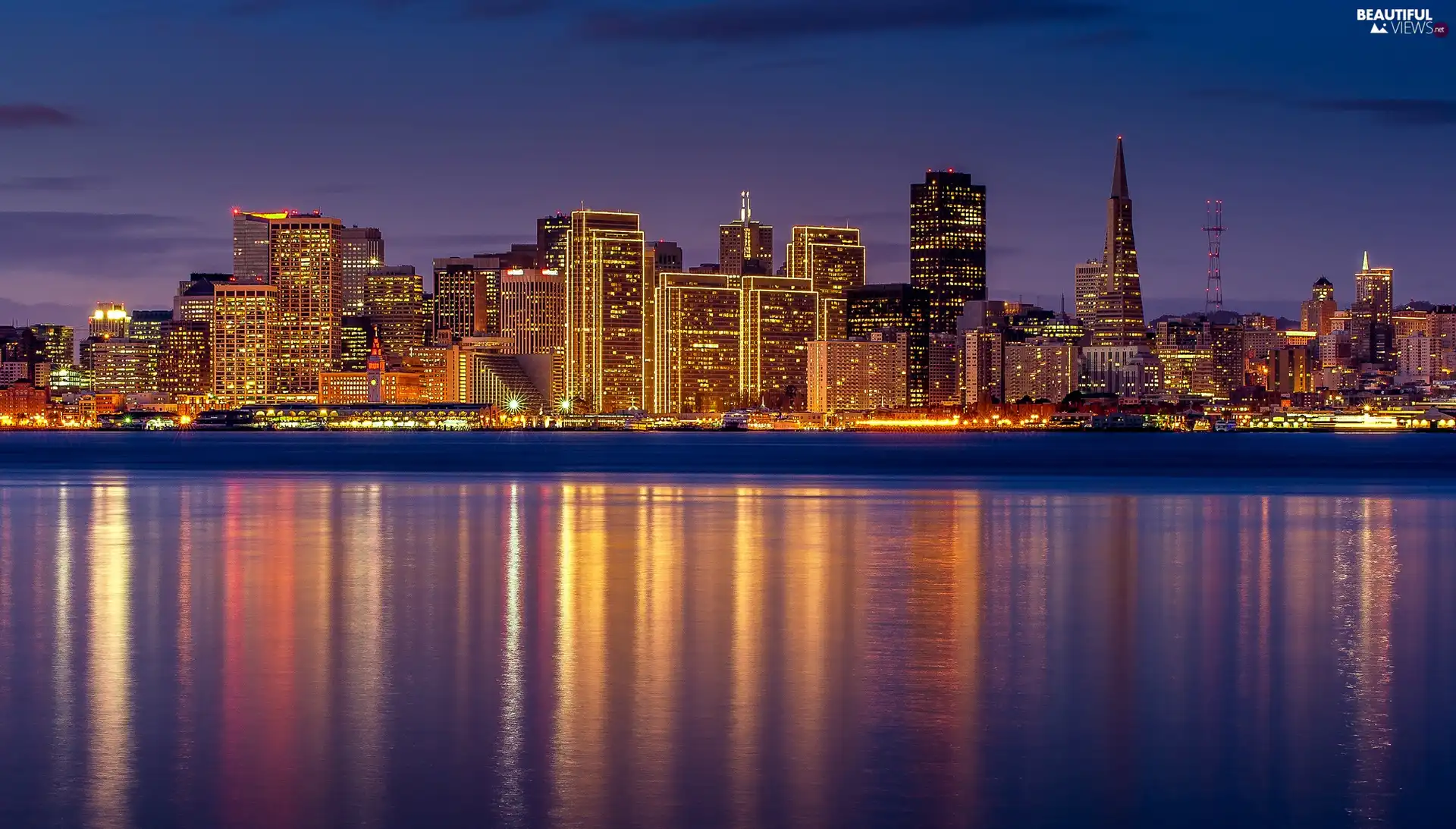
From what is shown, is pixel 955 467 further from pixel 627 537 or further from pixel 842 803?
pixel 842 803

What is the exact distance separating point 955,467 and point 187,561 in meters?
81.8

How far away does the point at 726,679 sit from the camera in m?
24.5

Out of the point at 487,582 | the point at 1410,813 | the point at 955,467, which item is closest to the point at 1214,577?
the point at 487,582

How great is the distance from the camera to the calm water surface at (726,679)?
1750cm

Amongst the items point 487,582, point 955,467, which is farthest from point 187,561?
point 955,467

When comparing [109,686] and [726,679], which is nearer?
[109,686]

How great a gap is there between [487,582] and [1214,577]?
53.7 feet

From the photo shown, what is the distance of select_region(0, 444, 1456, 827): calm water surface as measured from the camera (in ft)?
57.4

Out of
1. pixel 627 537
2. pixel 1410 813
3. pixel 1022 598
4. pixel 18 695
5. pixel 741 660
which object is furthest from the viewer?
pixel 627 537

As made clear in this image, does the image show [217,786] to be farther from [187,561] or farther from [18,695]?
[187,561]

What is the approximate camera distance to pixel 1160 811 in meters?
17.1

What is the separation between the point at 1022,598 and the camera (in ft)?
113

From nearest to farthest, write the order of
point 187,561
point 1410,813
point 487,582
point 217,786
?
point 1410,813 → point 217,786 → point 487,582 → point 187,561

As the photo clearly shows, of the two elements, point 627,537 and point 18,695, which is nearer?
point 18,695
